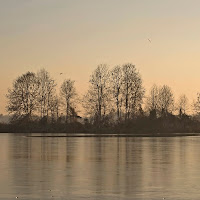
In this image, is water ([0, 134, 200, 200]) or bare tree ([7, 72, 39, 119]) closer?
water ([0, 134, 200, 200])

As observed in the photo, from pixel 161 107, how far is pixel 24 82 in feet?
98.2

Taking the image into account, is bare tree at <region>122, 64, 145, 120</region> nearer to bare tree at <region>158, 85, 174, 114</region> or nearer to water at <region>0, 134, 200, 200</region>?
bare tree at <region>158, 85, 174, 114</region>

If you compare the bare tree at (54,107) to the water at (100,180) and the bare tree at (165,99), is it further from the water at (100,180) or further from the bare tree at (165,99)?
the water at (100,180)

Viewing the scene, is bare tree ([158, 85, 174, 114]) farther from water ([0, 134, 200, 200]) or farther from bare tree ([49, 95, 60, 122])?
water ([0, 134, 200, 200])

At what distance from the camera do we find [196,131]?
90500 mm

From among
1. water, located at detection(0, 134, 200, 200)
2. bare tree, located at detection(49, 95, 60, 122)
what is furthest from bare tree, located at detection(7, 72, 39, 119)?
water, located at detection(0, 134, 200, 200)

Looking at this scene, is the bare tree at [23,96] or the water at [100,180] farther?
the bare tree at [23,96]

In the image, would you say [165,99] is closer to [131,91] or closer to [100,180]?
[131,91]

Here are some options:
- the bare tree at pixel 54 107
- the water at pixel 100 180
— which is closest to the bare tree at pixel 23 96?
the bare tree at pixel 54 107

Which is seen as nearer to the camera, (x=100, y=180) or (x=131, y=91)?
(x=100, y=180)

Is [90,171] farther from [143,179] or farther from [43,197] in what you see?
[43,197]

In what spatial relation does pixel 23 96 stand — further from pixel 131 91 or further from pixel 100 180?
pixel 100 180

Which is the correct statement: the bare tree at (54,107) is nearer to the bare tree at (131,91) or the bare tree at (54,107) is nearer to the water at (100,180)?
the bare tree at (131,91)

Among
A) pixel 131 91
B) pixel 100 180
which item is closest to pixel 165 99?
pixel 131 91
